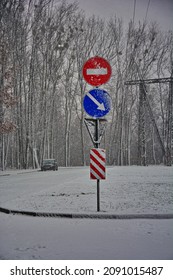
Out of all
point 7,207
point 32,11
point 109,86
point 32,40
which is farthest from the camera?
point 109,86

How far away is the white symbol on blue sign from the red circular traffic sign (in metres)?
0.22

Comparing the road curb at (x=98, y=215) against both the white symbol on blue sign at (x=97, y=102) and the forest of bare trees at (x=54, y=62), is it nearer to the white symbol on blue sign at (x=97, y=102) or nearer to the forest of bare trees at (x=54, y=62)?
the white symbol on blue sign at (x=97, y=102)

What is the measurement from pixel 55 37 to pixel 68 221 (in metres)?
30.0

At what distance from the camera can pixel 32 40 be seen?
31.0m

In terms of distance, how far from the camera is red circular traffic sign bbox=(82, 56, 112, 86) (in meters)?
6.32

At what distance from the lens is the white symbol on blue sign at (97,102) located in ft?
20.7

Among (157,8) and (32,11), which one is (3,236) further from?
(32,11)

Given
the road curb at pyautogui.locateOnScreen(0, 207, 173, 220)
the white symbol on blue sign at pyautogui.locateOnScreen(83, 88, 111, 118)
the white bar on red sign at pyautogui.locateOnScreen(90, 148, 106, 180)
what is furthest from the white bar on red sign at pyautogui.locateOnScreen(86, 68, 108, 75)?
the road curb at pyautogui.locateOnScreen(0, 207, 173, 220)

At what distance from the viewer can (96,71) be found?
21.0 ft

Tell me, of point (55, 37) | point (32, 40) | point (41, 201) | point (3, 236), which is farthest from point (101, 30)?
point (3, 236)

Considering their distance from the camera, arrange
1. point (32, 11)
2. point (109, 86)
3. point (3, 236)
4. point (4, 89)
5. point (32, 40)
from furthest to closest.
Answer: point (109, 86) → point (32, 40) → point (32, 11) → point (4, 89) → point (3, 236)

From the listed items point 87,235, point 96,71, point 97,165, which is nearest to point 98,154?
point 97,165

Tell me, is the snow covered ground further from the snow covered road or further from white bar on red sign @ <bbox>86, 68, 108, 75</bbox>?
white bar on red sign @ <bbox>86, 68, 108, 75</bbox>

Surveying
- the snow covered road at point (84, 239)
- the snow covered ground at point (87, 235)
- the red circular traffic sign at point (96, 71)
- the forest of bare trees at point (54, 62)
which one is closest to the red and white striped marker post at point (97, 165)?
the snow covered ground at point (87, 235)
